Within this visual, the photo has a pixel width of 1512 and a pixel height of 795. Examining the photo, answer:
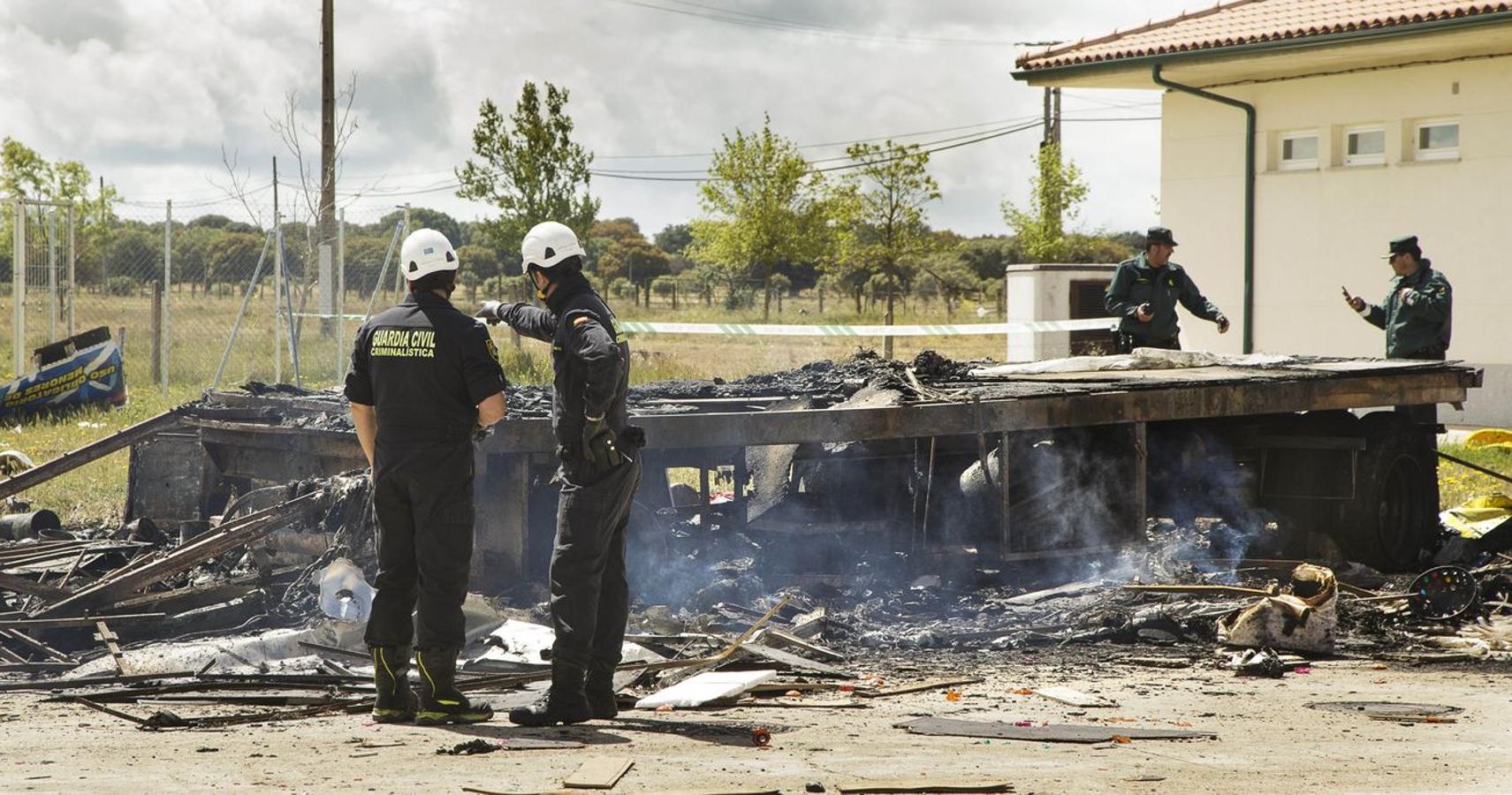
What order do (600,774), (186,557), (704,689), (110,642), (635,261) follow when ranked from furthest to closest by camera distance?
(635,261)
(186,557)
(110,642)
(704,689)
(600,774)

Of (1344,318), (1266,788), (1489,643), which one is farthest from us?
(1344,318)

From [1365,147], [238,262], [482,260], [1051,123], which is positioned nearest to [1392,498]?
[1365,147]

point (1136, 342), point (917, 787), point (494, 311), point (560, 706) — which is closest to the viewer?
point (917, 787)

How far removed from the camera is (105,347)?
18281 millimetres

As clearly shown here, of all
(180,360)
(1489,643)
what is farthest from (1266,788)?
(180,360)

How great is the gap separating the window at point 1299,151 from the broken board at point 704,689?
49.7 ft

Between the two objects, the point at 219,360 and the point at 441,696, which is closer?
the point at 441,696

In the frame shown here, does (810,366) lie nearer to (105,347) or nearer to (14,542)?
(14,542)

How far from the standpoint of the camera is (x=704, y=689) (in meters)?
6.53

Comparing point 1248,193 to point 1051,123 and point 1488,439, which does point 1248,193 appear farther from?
point 1051,123

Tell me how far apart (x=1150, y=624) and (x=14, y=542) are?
6502 millimetres

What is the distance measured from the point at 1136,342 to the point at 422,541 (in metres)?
7.56

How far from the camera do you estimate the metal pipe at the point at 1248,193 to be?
20.2 meters

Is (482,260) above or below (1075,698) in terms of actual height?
above
